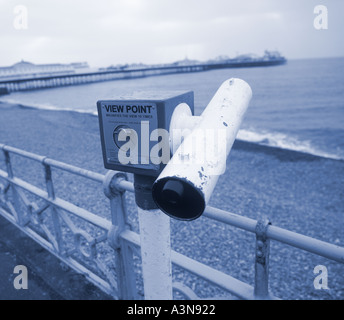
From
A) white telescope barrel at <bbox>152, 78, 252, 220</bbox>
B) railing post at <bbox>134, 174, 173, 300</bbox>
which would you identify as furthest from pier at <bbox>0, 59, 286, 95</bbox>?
white telescope barrel at <bbox>152, 78, 252, 220</bbox>

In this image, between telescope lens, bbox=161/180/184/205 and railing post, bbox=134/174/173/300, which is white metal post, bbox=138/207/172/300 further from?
telescope lens, bbox=161/180/184/205

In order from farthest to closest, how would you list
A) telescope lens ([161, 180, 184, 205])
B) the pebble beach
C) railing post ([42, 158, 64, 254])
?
the pebble beach → railing post ([42, 158, 64, 254]) → telescope lens ([161, 180, 184, 205])

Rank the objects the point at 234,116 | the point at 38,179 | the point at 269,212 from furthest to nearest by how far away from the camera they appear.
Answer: the point at 38,179 → the point at 269,212 → the point at 234,116

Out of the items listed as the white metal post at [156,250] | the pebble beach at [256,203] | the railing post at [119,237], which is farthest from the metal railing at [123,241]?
the pebble beach at [256,203]

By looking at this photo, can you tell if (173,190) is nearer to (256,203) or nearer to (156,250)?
(156,250)

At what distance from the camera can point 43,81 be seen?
61.5m

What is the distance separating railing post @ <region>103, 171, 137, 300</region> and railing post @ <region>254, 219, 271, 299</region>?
987 mm

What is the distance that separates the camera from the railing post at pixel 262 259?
142 centimetres

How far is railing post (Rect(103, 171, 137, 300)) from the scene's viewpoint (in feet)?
6.88

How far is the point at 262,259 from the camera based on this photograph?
4.79ft

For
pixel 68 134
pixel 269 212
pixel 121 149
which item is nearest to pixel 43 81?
pixel 68 134

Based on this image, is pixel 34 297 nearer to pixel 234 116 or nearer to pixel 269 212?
pixel 234 116

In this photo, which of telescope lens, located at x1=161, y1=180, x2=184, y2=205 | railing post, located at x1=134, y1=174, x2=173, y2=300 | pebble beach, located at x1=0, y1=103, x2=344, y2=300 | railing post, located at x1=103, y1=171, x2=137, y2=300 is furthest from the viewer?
pebble beach, located at x1=0, y1=103, x2=344, y2=300
